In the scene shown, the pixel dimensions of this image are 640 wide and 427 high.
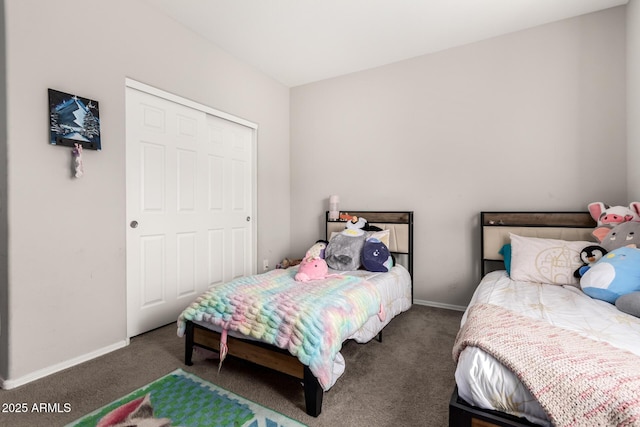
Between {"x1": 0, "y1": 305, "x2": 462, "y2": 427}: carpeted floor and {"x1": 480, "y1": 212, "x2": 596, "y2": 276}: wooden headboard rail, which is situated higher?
{"x1": 480, "y1": 212, "x2": 596, "y2": 276}: wooden headboard rail

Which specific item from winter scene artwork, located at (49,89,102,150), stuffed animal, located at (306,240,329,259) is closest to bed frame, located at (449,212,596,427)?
stuffed animal, located at (306,240,329,259)

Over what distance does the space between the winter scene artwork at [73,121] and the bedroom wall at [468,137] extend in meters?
2.36

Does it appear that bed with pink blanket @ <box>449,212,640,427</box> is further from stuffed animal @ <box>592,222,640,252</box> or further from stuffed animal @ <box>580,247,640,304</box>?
stuffed animal @ <box>592,222,640,252</box>

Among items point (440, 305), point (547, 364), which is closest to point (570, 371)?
point (547, 364)

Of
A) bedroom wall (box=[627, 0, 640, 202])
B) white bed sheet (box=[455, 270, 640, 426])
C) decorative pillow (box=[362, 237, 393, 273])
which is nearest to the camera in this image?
white bed sheet (box=[455, 270, 640, 426])

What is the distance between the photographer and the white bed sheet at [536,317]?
1058 mm

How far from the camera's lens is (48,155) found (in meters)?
1.91

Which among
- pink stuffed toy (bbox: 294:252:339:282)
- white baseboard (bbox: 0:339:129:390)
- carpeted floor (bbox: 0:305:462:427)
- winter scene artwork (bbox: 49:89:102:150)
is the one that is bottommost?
carpeted floor (bbox: 0:305:462:427)

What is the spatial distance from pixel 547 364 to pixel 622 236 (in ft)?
5.27

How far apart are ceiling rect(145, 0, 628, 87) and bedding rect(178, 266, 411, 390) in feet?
7.27

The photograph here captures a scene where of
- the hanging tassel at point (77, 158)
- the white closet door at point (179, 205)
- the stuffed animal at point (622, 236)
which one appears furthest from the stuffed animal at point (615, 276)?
the hanging tassel at point (77, 158)

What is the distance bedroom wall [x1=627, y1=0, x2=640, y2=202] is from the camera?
7.30 ft

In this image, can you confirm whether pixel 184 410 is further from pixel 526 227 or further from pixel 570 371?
pixel 526 227

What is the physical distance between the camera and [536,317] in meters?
1.46
